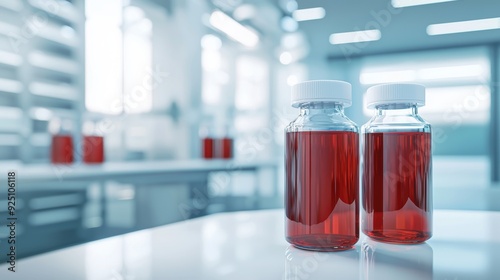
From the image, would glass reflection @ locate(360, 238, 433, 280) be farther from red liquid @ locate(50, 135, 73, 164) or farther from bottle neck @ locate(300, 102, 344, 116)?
red liquid @ locate(50, 135, 73, 164)

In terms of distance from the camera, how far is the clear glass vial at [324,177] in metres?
0.51

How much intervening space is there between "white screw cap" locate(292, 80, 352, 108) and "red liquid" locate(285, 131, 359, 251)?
0.05 m

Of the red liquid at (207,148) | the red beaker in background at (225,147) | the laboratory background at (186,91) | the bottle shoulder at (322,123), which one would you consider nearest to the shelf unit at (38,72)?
the laboratory background at (186,91)

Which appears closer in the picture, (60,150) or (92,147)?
(60,150)

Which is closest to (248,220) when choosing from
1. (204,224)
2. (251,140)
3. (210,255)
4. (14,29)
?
(204,224)

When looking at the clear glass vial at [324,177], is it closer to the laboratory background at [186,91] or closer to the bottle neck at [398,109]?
the bottle neck at [398,109]

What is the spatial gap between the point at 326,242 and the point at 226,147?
7.04ft

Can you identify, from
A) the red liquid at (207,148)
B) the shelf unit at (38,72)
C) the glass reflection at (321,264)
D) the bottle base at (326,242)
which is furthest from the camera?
the red liquid at (207,148)

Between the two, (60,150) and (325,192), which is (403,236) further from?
(60,150)

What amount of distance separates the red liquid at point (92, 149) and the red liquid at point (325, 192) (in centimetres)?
170

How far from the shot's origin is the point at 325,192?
0.51m

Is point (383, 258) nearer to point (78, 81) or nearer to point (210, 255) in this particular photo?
point (210, 255)

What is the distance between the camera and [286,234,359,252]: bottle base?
0.51m

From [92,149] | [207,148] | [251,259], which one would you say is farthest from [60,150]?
[251,259]
